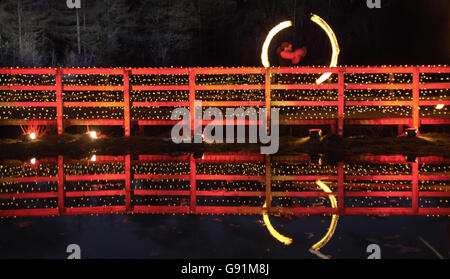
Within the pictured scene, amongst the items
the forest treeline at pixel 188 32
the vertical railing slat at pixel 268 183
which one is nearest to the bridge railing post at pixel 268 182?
the vertical railing slat at pixel 268 183

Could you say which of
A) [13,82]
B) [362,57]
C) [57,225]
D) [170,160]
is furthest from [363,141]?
[362,57]

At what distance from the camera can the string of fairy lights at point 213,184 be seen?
8.80m

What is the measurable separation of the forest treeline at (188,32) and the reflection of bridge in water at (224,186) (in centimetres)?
2758

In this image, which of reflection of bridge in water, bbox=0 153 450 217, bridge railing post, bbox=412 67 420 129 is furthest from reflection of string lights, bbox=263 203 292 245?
bridge railing post, bbox=412 67 420 129

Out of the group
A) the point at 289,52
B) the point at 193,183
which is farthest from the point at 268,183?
the point at 289,52

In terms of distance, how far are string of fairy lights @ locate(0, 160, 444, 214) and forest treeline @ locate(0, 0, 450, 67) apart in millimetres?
27867

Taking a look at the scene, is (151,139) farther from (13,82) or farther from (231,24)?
(231,24)

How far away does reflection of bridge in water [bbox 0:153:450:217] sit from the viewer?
838 centimetres

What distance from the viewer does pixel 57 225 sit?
24.4ft

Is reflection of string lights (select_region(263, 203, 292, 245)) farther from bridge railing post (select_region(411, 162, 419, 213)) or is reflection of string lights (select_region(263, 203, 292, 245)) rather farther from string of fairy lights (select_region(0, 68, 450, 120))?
string of fairy lights (select_region(0, 68, 450, 120))

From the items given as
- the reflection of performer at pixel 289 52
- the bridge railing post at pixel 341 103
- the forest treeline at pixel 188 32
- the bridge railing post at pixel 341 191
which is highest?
the forest treeline at pixel 188 32

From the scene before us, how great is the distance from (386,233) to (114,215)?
3.45 meters

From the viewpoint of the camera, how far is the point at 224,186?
33.1 feet

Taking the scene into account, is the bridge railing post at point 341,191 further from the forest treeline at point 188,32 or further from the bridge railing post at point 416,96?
the forest treeline at point 188,32
